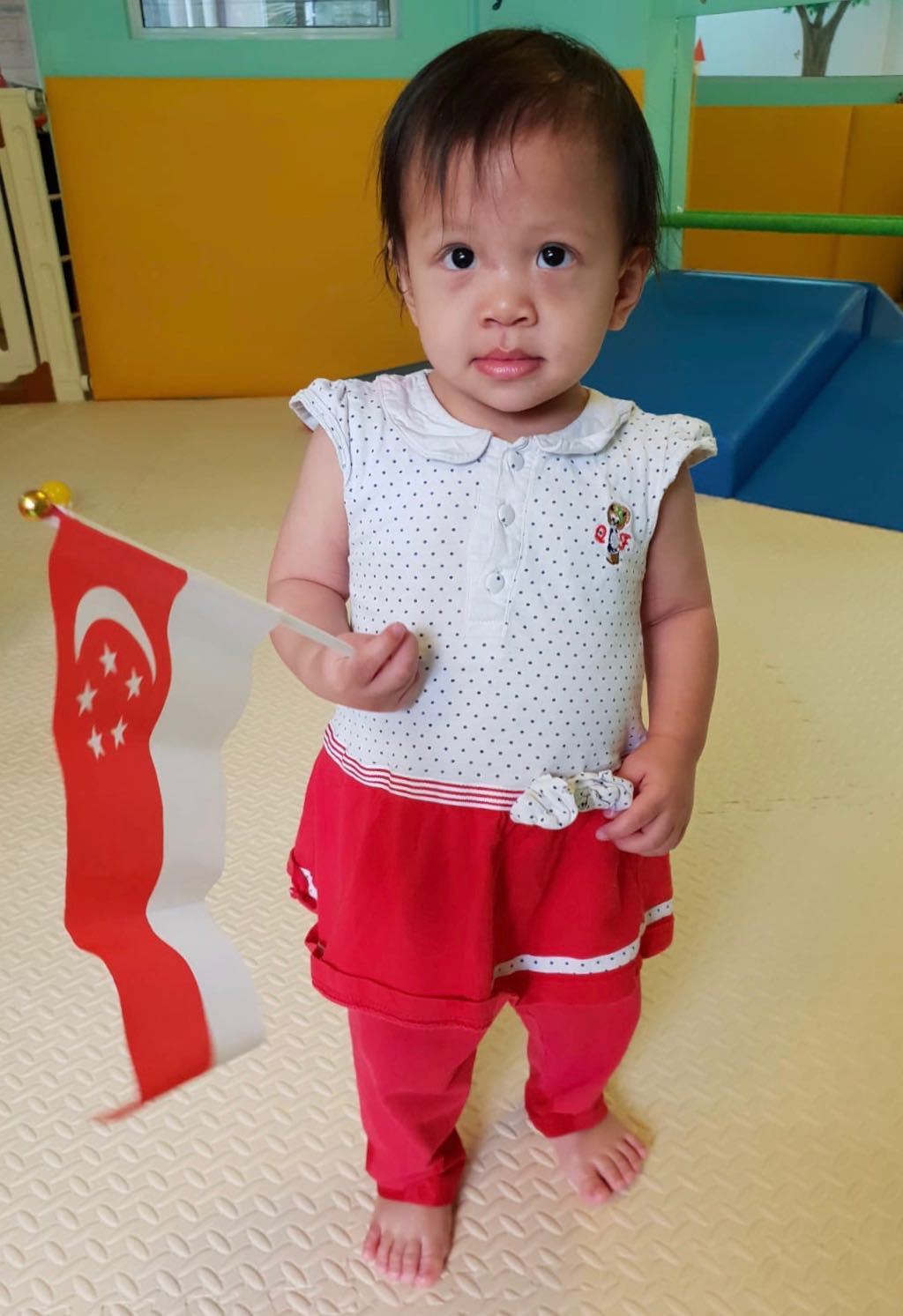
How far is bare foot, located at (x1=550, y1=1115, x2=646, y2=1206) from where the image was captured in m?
0.65

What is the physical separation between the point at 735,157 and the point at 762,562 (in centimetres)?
199

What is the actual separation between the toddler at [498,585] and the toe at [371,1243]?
12 centimetres

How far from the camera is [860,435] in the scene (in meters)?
1.67

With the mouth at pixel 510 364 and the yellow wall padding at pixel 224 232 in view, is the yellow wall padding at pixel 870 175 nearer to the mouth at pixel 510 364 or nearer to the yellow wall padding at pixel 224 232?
the yellow wall padding at pixel 224 232

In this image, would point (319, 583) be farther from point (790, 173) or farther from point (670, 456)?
point (790, 173)

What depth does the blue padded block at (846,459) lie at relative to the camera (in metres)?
1.57

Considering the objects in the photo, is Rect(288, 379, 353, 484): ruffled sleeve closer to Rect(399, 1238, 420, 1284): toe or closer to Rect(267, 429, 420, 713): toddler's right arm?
Rect(267, 429, 420, 713): toddler's right arm

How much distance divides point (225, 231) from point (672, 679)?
1.96 metres

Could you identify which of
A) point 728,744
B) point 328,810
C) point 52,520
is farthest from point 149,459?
point 52,520

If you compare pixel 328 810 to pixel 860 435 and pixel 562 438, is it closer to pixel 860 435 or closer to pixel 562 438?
pixel 562 438

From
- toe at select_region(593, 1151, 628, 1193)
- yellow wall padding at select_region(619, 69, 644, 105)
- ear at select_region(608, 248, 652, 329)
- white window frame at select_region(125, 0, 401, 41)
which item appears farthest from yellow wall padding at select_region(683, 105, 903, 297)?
toe at select_region(593, 1151, 628, 1193)

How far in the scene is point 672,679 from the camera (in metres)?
0.55

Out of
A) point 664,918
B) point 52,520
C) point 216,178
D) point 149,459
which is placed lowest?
point 149,459

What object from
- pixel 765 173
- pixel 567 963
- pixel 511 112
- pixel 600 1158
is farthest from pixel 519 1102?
pixel 765 173
